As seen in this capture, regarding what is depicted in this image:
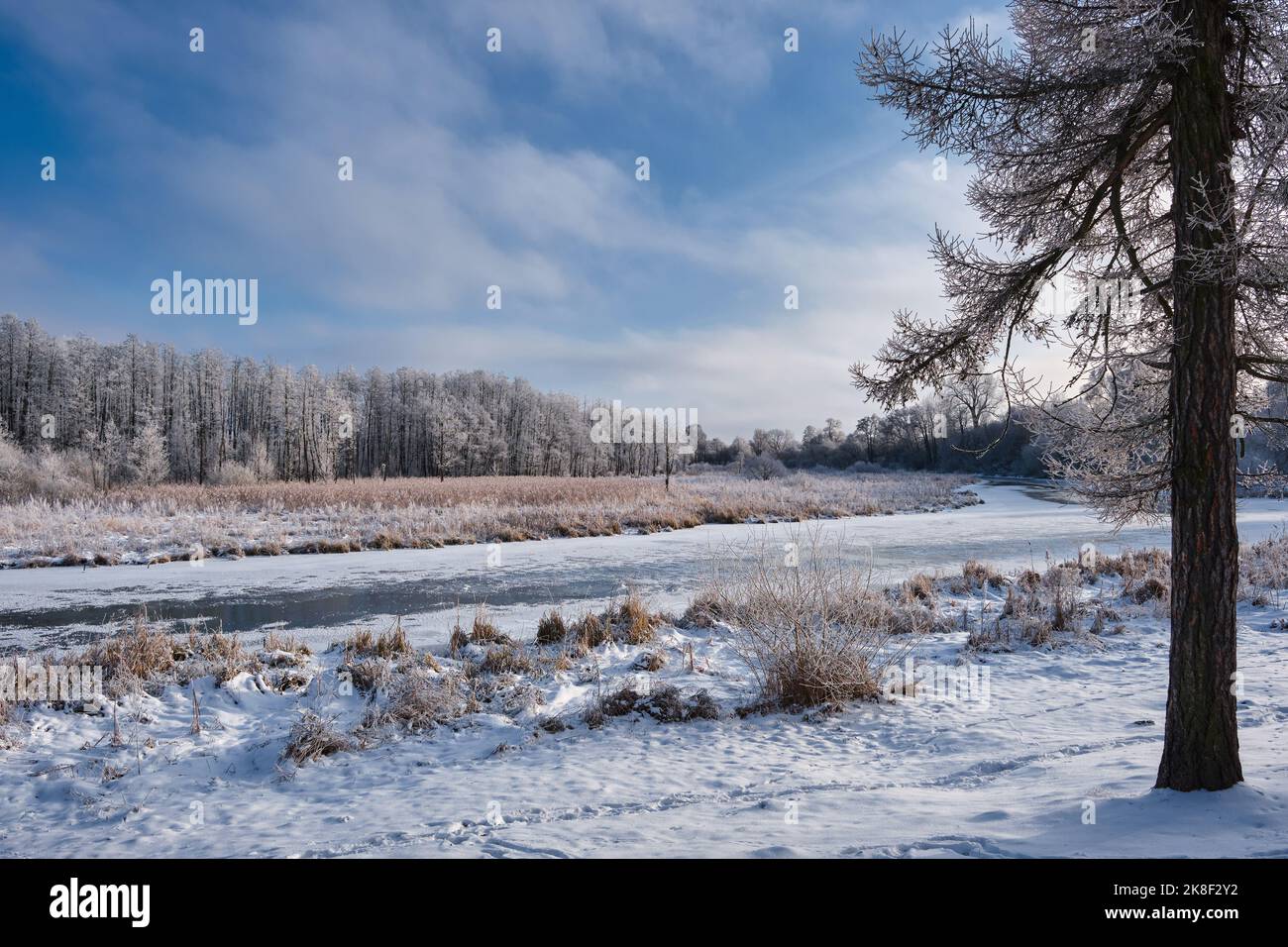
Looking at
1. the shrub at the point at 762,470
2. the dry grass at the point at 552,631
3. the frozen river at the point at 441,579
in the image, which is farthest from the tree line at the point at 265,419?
the dry grass at the point at 552,631

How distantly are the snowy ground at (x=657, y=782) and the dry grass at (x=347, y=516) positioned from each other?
13.1 meters

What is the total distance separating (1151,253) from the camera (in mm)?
4961

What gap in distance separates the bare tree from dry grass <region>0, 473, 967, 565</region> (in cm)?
1774

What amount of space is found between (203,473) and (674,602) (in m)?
61.8

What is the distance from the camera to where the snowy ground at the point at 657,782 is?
3.83 m

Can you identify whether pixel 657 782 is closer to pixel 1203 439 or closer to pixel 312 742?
pixel 312 742

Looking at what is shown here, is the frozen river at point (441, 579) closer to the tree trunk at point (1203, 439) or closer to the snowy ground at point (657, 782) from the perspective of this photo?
the tree trunk at point (1203, 439)

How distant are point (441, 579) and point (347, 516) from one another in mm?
11030

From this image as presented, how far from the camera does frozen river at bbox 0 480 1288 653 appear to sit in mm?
10312

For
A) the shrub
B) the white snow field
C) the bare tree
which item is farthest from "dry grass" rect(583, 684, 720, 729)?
the shrub

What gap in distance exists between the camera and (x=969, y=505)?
119ft

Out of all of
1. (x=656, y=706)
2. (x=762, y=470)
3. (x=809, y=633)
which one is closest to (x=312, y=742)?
(x=656, y=706)
